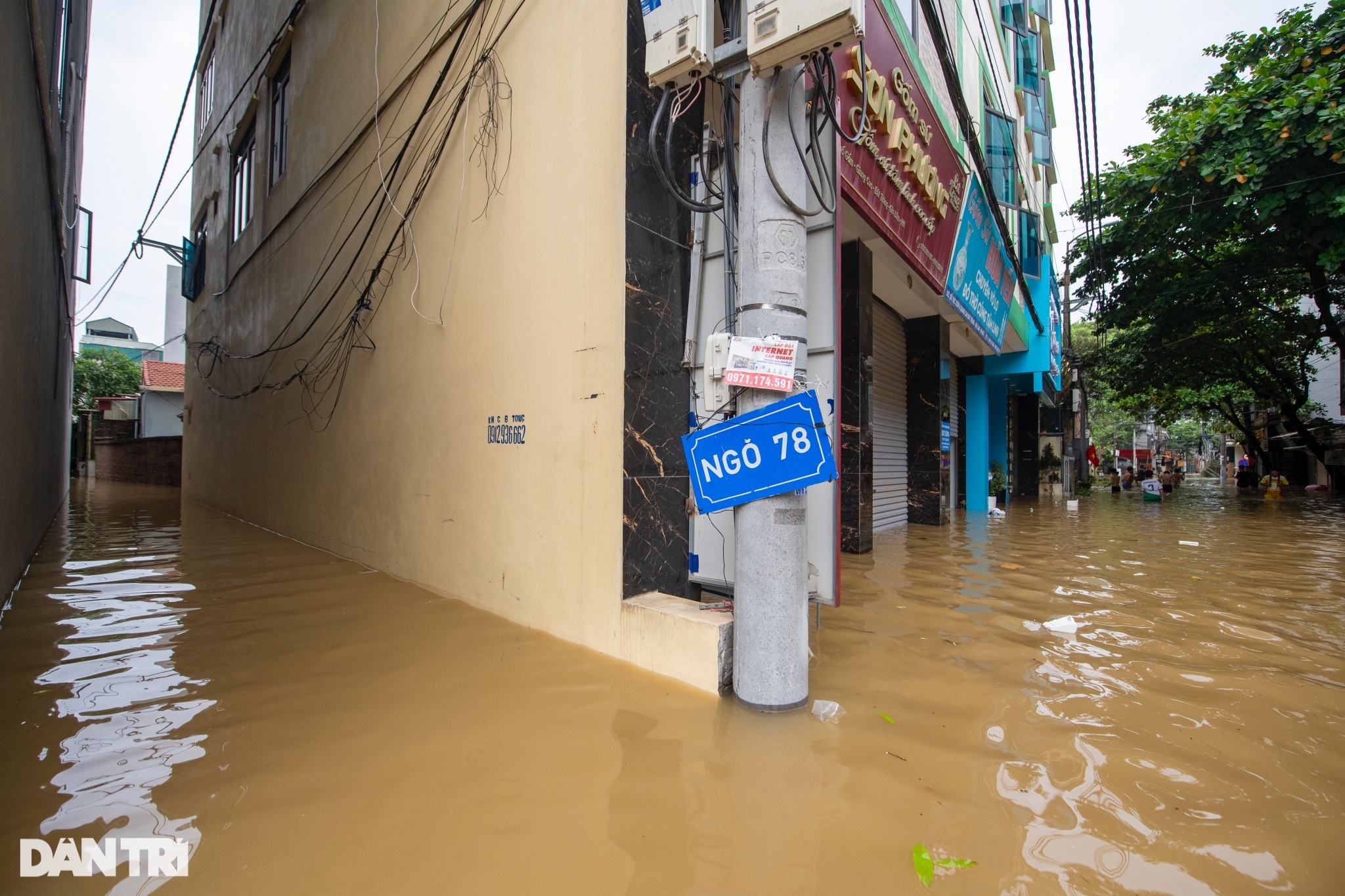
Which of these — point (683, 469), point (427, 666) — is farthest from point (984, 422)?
point (427, 666)

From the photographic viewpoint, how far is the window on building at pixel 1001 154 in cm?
946

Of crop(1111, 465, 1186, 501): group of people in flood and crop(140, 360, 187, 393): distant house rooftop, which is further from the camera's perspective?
crop(140, 360, 187, 393): distant house rooftop

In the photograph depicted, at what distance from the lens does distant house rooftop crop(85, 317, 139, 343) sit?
131 feet

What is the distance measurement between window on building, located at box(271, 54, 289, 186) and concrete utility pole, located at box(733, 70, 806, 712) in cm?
845

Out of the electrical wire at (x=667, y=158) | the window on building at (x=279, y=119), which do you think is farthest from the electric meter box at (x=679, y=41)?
the window on building at (x=279, y=119)

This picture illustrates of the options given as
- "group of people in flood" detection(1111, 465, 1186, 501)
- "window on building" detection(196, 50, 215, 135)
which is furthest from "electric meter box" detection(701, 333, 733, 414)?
"group of people in flood" detection(1111, 465, 1186, 501)

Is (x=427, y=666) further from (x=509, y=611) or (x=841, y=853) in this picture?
(x=841, y=853)

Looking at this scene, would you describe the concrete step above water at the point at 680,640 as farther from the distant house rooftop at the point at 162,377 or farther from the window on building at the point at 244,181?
the distant house rooftop at the point at 162,377

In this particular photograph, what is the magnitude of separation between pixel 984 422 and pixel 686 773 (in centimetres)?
1170

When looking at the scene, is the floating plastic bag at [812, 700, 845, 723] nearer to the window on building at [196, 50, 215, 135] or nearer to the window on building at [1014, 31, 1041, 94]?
the window on building at [196, 50, 215, 135]

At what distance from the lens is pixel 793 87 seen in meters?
2.62

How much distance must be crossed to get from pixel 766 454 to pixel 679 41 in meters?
1.79

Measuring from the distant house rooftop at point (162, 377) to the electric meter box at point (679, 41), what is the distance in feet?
95.0

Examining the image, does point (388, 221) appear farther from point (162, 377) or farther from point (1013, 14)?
point (162, 377)
